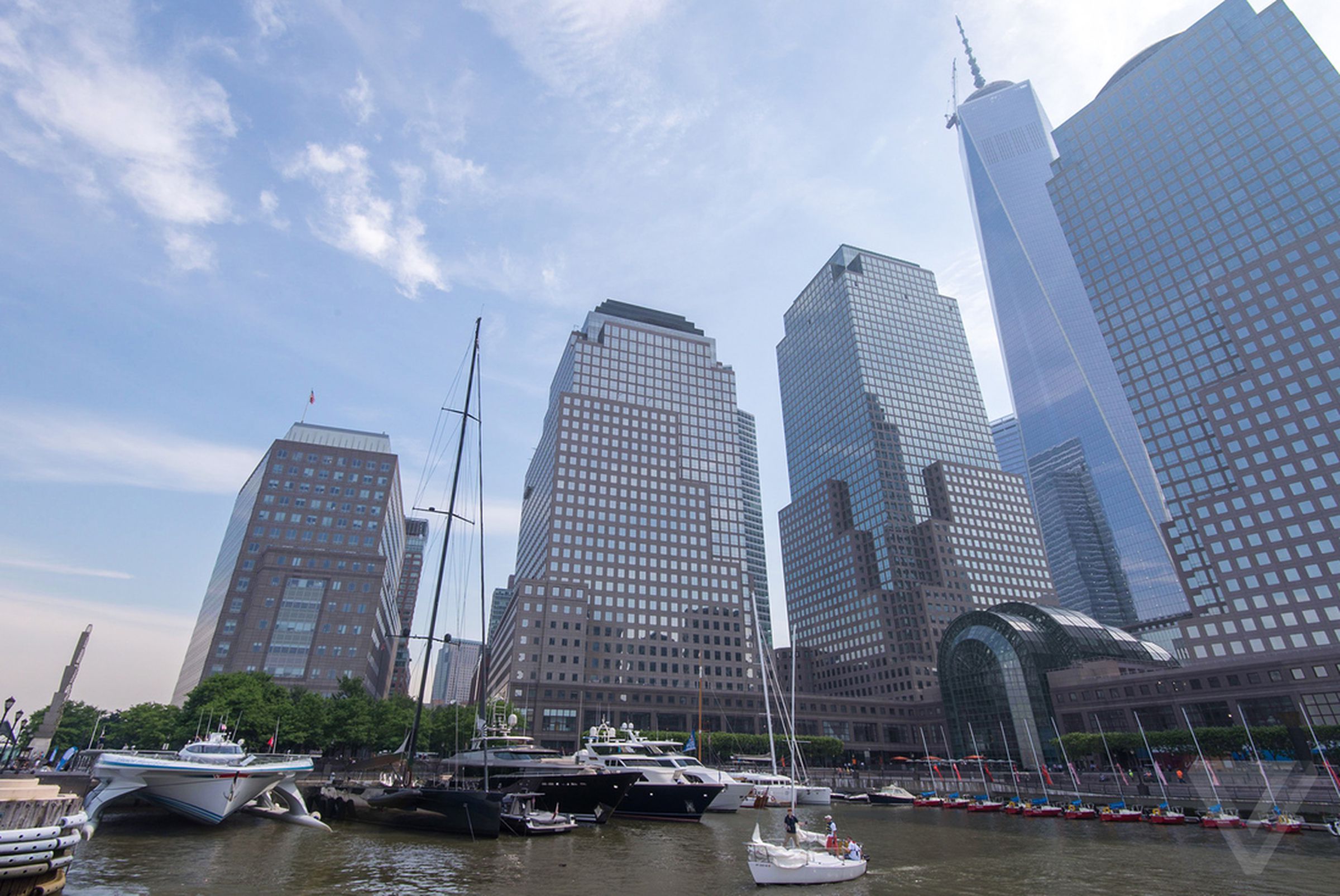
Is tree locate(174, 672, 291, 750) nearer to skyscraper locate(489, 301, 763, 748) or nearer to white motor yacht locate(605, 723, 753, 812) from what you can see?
white motor yacht locate(605, 723, 753, 812)

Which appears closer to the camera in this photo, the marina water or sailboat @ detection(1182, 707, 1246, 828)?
the marina water

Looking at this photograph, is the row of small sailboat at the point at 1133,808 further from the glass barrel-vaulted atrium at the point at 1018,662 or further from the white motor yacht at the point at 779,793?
the glass barrel-vaulted atrium at the point at 1018,662

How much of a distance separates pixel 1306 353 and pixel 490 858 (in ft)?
462

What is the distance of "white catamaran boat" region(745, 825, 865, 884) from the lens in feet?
98.6

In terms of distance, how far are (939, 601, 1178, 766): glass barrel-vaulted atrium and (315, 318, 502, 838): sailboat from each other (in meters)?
111

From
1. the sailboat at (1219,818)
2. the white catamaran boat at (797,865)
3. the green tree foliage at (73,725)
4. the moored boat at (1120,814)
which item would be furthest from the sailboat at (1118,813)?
the green tree foliage at (73,725)

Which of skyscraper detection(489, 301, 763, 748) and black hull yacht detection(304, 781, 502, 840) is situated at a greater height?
skyscraper detection(489, 301, 763, 748)

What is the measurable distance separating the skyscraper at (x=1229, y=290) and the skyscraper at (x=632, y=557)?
9148cm

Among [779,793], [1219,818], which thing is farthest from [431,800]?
[1219,818]

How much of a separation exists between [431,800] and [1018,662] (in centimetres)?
11687

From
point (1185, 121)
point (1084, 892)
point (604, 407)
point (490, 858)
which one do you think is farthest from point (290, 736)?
point (1185, 121)

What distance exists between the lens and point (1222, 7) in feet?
484

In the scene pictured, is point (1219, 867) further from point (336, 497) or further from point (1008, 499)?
point (1008, 499)

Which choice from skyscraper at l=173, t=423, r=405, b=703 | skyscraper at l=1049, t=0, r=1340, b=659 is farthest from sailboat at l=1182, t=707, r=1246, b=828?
skyscraper at l=173, t=423, r=405, b=703
